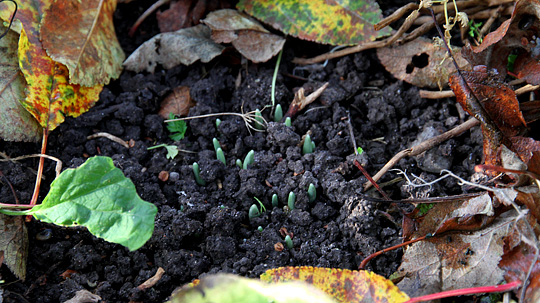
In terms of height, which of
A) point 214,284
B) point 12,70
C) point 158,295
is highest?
point 12,70

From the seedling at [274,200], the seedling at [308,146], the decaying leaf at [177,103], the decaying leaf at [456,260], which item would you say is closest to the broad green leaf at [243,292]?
the decaying leaf at [456,260]

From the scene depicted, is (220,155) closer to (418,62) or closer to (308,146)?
(308,146)

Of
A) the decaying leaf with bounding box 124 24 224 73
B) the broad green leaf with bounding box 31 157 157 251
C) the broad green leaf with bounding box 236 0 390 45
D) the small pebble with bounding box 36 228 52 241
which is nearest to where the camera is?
the broad green leaf with bounding box 31 157 157 251

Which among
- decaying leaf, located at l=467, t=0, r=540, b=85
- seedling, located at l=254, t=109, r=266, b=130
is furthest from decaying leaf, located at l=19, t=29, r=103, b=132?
decaying leaf, located at l=467, t=0, r=540, b=85

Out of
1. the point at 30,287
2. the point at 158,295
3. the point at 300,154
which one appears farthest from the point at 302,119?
the point at 30,287

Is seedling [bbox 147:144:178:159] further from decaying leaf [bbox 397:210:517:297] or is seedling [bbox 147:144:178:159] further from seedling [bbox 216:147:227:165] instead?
decaying leaf [bbox 397:210:517:297]

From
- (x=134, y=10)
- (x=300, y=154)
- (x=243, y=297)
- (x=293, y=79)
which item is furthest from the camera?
(x=134, y=10)

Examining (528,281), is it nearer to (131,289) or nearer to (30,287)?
(131,289)
